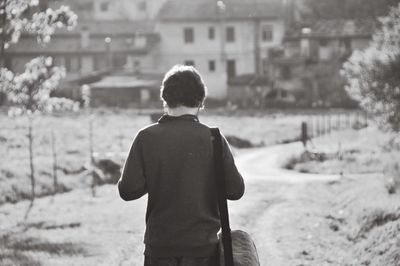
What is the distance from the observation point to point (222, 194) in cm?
398

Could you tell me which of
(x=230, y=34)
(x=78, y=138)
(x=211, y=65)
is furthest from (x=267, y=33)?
(x=78, y=138)

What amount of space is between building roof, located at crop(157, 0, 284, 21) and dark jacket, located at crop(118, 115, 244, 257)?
63.6 metres

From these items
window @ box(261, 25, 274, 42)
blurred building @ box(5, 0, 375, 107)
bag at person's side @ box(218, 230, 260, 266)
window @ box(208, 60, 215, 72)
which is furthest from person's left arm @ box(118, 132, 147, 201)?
window @ box(261, 25, 274, 42)

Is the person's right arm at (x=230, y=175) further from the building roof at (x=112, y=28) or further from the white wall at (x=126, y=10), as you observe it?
the white wall at (x=126, y=10)

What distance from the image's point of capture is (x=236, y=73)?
66.4 m

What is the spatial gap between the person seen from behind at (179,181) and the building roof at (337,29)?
182 feet

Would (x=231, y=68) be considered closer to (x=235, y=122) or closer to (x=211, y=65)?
(x=211, y=65)

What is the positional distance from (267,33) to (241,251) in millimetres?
63740

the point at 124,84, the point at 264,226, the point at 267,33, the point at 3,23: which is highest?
the point at 267,33

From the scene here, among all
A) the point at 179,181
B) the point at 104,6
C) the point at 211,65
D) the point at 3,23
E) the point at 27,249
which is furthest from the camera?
the point at 104,6

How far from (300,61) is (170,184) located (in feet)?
177

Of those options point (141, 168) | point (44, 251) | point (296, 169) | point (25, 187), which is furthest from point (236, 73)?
point (141, 168)

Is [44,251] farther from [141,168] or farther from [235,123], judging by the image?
[235,123]

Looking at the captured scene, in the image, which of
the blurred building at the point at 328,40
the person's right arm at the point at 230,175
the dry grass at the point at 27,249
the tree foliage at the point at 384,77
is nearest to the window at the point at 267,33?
the blurred building at the point at 328,40
